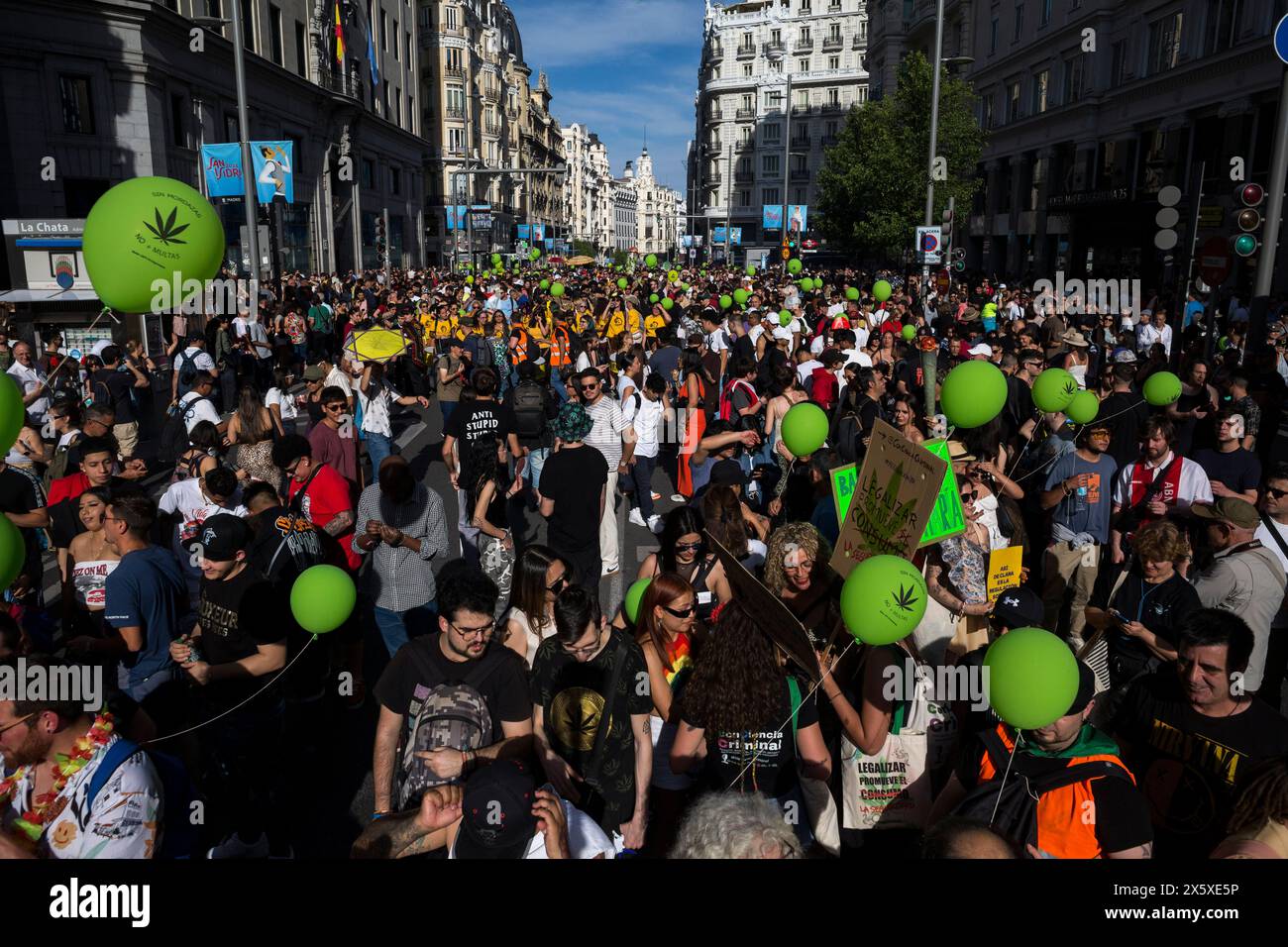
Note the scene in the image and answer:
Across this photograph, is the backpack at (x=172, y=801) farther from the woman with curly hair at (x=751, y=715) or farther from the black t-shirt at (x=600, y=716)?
the woman with curly hair at (x=751, y=715)

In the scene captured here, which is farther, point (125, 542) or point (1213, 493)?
point (1213, 493)

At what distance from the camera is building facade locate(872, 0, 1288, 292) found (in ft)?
80.2

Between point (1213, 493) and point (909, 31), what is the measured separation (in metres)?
52.3

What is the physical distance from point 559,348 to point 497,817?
10.6 metres

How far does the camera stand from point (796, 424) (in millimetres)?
5684

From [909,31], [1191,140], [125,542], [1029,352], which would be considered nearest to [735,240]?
[909,31]

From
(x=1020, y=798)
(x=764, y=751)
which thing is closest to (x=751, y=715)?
(x=764, y=751)

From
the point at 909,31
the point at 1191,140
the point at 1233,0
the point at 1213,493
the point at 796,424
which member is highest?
the point at 909,31

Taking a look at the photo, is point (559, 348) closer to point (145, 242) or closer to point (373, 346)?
point (373, 346)

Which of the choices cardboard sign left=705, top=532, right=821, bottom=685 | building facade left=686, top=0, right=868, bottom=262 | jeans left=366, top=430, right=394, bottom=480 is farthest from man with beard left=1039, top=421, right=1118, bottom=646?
building facade left=686, top=0, right=868, bottom=262

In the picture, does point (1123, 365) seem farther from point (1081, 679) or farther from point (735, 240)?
point (735, 240)

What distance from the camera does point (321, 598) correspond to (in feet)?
12.0

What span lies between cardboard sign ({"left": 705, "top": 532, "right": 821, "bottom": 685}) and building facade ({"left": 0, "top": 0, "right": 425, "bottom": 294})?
64.3 feet

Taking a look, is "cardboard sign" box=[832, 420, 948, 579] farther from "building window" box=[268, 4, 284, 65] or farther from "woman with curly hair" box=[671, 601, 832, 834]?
"building window" box=[268, 4, 284, 65]
